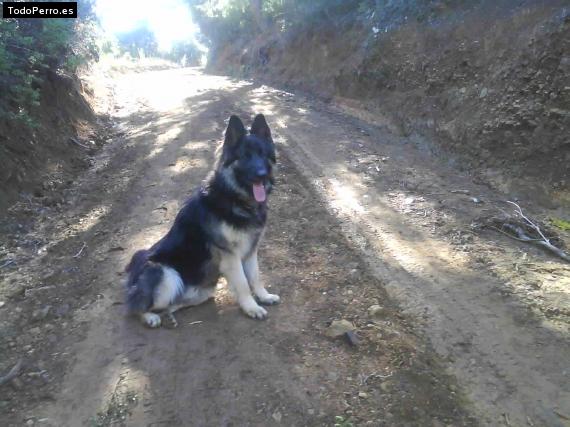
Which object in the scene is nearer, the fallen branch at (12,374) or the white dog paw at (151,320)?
the fallen branch at (12,374)

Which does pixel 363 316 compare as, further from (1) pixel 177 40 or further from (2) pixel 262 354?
(1) pixel 177 40

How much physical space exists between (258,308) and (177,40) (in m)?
63.9

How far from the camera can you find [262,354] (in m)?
4.33

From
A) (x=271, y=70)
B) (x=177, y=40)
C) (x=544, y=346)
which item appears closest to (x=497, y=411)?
(x=544, y=346)

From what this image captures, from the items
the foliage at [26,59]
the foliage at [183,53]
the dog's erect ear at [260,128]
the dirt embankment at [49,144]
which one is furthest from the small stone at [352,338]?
the foliage at [183,53]

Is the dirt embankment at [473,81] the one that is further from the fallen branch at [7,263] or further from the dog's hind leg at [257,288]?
the fallen branch at [7,263]

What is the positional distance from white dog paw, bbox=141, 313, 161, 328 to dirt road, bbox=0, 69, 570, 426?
0.24 feet

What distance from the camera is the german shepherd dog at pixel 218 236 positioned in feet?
15.1

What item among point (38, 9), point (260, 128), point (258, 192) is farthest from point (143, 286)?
point (38, 9)

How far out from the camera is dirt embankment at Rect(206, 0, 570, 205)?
27.6 feet

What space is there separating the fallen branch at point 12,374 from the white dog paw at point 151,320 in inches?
48.1

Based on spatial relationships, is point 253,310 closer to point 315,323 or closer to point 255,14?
point 315,323

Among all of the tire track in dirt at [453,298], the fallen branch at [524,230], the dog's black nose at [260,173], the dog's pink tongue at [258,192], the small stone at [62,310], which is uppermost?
the dog's black nose at [260,173]

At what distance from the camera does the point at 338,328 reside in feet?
15.4
